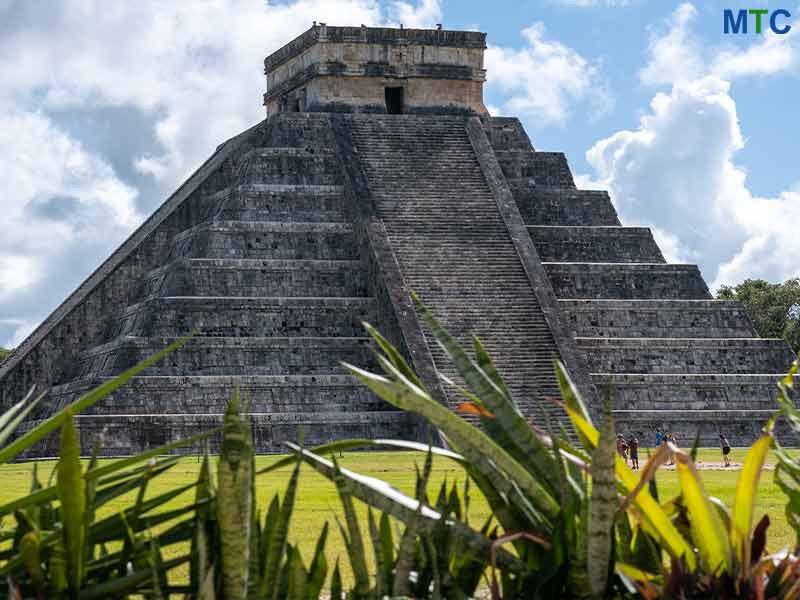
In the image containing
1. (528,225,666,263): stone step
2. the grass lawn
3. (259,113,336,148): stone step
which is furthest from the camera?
(259,113,336,148): stone step

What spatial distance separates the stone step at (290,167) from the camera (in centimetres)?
2773

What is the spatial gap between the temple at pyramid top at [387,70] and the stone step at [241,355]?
7.08 metres

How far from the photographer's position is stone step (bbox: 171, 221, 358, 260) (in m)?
25.9

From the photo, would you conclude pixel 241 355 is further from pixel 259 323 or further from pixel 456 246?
pixel 456 246

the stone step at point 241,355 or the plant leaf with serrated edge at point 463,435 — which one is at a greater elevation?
the stone step at point 241,355

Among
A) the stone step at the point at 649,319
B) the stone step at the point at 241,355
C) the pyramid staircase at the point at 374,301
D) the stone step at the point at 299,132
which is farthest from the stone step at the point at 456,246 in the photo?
the stone step at the point at 241,355

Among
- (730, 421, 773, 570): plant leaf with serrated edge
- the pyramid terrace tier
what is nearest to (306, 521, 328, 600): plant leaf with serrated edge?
(730, 421, 773, 570): plant leaf with serrated edge

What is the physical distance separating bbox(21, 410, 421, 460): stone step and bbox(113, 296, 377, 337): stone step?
70.3 inches

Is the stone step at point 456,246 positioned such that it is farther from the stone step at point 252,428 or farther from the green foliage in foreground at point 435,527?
the green foliage in foreground at point 435,527

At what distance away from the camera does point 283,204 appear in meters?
27.1

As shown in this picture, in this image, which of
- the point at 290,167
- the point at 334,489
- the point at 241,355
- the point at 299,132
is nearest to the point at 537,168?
the point at 299,132

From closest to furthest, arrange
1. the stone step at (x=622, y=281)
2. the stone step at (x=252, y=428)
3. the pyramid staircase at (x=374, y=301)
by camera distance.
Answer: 1. the stone step at (x=252, y=428)
2. the pyramid staircase at (x=374, y=301)
3. the stone step at (x=622, y=281)

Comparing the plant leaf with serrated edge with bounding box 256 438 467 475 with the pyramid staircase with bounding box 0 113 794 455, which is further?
the pyramid staircase with bounding box 0 113 794 455

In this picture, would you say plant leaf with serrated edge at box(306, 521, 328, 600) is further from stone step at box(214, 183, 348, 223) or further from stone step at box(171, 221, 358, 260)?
stone step at box(214, 183, 348, 223)
